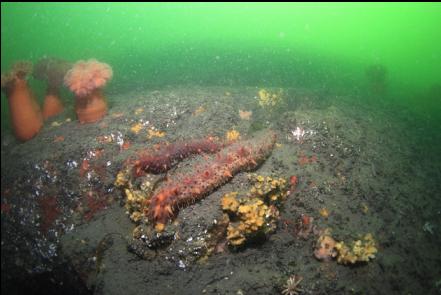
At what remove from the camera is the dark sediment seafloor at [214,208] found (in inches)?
172

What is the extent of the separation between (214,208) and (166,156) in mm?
1388

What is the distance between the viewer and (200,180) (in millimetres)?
4523

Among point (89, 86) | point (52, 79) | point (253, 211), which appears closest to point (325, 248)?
point (253, 211)

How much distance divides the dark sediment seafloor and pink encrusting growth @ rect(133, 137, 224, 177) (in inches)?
34.5

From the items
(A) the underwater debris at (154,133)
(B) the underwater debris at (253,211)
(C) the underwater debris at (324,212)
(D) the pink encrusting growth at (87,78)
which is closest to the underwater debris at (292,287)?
(B) the underwater debris at (253,211)

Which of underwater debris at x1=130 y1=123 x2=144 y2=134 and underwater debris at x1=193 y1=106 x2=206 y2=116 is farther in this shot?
underwater debris at x1=193 y1=106 x2=206 y2=116

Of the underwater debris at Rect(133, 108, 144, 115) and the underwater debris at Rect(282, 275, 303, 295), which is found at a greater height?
the underwater debris at Rect(133, 108, 144, 115)

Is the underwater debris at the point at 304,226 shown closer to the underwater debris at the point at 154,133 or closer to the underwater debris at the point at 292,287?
the underwater debris at the point at 292,287

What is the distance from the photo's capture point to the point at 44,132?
7152 millimetres

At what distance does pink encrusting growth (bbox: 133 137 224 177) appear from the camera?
16.7 ft

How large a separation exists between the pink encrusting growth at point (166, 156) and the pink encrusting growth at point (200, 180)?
349mm

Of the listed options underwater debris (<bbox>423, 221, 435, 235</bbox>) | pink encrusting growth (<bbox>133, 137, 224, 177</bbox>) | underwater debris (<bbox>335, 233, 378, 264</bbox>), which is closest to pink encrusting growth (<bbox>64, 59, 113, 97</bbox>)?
pink encrusting growth (<bbox>133, 137, 224, 177</bbox>)

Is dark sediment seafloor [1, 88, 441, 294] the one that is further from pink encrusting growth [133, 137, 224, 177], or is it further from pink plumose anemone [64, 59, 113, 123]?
pink encrusting growth [133, 137, 224, 177]

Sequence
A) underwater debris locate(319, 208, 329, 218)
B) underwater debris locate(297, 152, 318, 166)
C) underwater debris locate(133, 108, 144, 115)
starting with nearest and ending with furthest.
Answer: underwater debris locate(319, 208, 329, 218) → underwater debris locate(297, 152, 318, 166) → underwater debris locate(133, 108, 144, 115)
